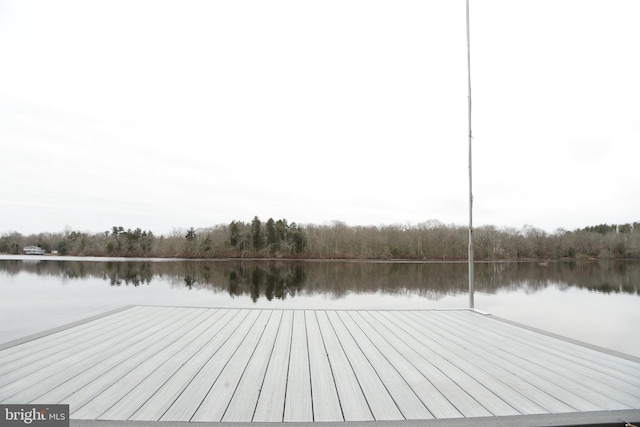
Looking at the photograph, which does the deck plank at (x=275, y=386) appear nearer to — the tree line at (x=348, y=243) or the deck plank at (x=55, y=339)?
the deck plank at (x=55, y=339)

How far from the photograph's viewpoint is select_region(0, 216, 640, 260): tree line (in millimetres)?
40531

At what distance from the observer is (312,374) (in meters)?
2.06

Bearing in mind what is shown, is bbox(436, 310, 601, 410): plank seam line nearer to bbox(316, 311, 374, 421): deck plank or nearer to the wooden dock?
the wooden dock

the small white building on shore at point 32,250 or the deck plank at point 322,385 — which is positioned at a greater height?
the deck plank at point 322,385

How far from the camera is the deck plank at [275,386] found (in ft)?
5.07

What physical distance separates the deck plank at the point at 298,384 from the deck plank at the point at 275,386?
0.02m

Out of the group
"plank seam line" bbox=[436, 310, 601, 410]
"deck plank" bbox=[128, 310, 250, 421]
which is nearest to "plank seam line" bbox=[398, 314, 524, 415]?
"plank seam line" bbox=[436, 310, 601, 410]

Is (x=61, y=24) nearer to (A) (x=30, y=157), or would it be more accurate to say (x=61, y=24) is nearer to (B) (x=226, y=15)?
(B) (x=226, y=15)

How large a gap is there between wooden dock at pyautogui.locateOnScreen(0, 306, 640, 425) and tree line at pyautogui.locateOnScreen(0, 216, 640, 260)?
3712 cm

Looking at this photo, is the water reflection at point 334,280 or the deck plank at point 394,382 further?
the water reflection at point 334,280

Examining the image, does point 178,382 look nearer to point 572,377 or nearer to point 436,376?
point 436,376

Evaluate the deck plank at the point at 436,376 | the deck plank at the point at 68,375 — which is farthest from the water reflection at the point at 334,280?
the deck plank at the point at 436,376

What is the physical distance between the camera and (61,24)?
6.92 meters

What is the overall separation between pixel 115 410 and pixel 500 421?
1906mm
